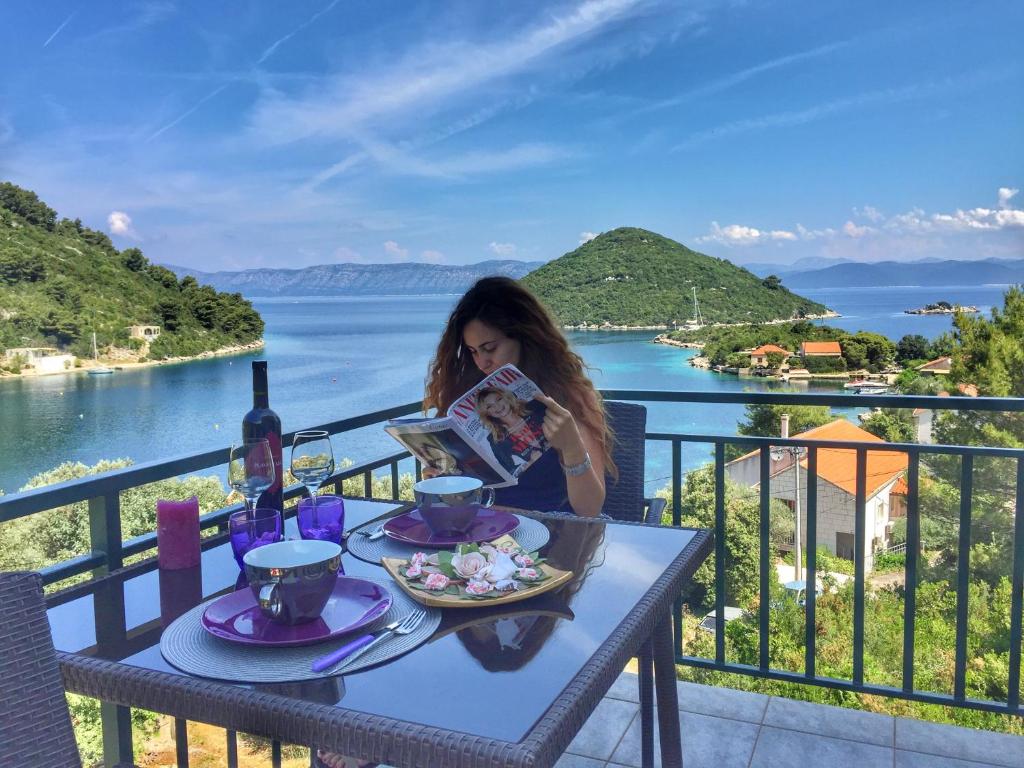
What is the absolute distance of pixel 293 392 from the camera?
34312 mm

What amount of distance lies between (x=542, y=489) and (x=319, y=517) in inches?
30.6

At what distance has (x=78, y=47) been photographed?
41688 mm

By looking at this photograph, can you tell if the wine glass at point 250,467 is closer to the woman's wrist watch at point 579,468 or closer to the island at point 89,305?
the woman's wrist watch at point 579,468

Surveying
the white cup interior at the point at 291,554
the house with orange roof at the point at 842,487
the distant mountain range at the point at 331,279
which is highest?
the distant mountain range at the point at 331,279

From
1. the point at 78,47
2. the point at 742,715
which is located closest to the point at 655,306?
the point at 742,715

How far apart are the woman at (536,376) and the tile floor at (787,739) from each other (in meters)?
0.76

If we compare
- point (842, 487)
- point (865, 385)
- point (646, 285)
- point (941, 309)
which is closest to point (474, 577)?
point (646, 285)

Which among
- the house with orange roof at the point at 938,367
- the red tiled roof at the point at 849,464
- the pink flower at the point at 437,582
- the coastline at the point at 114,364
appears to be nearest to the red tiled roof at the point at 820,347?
the red tiled roof at the point at 849,464

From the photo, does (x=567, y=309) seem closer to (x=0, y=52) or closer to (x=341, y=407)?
(x=341, y=407)

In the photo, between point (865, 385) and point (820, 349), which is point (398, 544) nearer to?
point (820, 349)

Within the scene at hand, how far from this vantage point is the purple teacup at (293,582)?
0.95 m

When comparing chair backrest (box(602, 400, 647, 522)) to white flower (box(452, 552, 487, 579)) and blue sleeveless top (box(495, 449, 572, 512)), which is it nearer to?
blue sleeveless top (box(495, 449, 572, 512))

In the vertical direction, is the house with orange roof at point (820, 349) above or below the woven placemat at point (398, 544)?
below

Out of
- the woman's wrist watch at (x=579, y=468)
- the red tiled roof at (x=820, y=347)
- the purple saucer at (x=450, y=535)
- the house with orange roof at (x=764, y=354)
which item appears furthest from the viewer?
the red tiled roof at (x=820, y=347)
